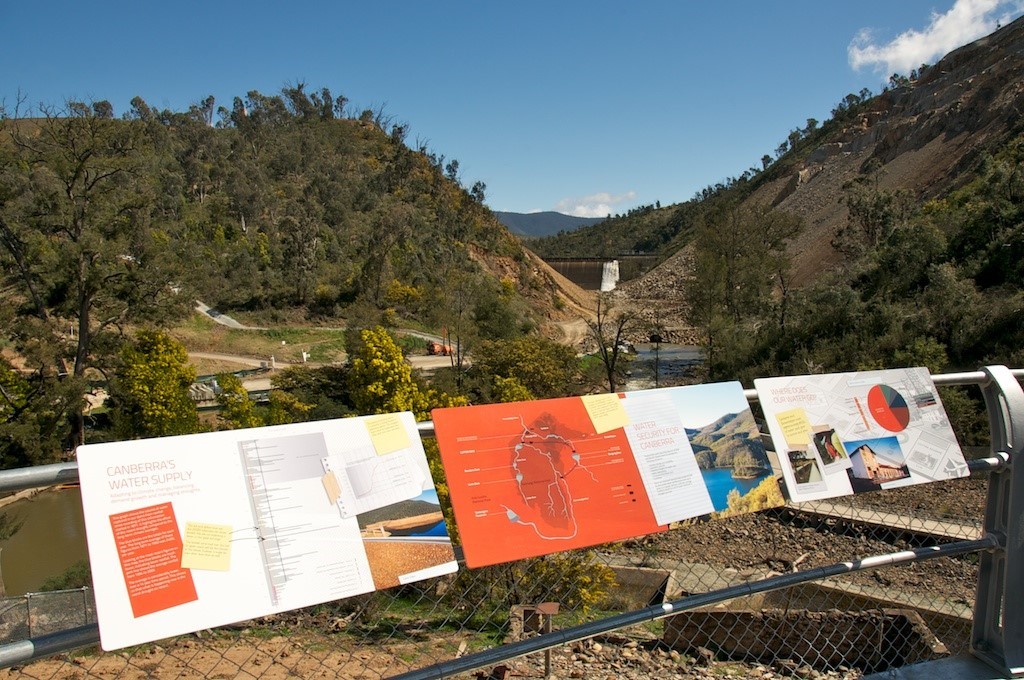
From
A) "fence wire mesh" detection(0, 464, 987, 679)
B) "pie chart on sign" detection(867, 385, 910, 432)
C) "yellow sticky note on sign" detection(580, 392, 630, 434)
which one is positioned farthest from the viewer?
"fence wire mesh" detection(0, 464, 987, 679)

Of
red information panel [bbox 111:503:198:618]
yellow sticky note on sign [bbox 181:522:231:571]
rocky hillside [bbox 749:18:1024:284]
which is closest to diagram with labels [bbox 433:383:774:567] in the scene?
yellow sticky note on sign [bbox 181:522:231:571]

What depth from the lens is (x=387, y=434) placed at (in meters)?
2.22

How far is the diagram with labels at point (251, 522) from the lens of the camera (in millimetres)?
1725

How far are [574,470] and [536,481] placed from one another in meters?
0.17

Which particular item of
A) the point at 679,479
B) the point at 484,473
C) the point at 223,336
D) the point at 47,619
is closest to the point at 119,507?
the point at 484,473

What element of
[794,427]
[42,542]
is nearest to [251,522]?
[794,427]

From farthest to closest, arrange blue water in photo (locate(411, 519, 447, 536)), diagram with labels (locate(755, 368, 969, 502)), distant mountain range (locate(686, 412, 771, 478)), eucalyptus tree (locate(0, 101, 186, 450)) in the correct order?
eucalyptus tree (locate(0, 101, 186, 450)), diagram with labels (locate(755, 368, 969, 502)), distant mountain range (locate(686, 412, 771, 478)), blue water in photo (locate(411, 519, 447, 536))

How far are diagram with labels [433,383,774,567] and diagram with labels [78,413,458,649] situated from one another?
5.8 inches

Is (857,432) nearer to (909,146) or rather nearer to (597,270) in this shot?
(909,146)

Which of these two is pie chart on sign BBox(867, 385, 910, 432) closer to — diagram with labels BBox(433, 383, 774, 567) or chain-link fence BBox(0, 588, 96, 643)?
diagram with labels BBox(433, 383, 774, 567)

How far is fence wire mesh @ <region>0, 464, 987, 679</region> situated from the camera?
5.10 m

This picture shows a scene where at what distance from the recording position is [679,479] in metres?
2.56

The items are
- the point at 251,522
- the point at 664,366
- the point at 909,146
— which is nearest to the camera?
the point at 251,522

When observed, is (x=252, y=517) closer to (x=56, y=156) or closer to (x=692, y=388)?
(x=692, y=388)
